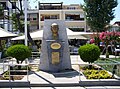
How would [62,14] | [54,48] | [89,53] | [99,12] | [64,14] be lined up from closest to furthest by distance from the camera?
1. [54,48]
2. [89,53]
3. [99,12]
4. [62,14]
5. [64,14]

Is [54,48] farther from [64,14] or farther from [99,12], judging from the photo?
[64,14]

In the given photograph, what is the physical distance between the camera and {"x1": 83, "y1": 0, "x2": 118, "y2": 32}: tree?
45.8m

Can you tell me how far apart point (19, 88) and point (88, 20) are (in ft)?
113

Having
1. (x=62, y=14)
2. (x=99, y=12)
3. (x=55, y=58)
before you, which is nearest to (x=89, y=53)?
(x=55, y=58)

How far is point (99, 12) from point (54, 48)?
30.7 meters

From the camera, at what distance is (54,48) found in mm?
16625

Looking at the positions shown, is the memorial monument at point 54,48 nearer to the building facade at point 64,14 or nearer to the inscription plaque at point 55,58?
the inscription plaque at point 55,58

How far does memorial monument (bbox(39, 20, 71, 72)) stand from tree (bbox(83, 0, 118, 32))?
28969mm

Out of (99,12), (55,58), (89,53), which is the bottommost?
(55,58)

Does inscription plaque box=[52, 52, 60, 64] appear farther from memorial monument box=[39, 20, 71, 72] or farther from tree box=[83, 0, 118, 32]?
tree box=[83, 0, 118, 32]

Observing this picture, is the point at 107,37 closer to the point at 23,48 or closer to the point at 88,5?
the point at 23,48

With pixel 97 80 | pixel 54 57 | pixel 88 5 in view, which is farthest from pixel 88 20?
pixel 97 80

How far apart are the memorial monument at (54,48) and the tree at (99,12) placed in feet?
95.0

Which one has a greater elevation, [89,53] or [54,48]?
[54,48]
